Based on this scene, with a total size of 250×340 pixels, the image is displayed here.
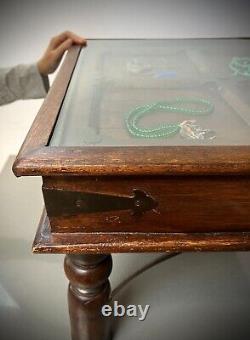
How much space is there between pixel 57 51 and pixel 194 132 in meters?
0.72

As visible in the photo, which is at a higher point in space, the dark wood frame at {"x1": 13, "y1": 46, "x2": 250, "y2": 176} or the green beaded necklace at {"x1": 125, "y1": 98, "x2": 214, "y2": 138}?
the dark wood frame at {"x1": 13, "y1": 46, "x2": 250, "y2": 176}

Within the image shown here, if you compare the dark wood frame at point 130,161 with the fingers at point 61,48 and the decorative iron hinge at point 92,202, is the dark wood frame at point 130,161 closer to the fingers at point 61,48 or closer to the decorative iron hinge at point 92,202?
the decorative iron hinge at point 92,202

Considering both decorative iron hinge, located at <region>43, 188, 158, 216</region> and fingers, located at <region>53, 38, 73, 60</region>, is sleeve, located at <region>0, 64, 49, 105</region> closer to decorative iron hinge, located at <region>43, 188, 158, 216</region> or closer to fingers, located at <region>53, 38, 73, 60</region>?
fingers, located at <region>53, 38, 73, 60</region>

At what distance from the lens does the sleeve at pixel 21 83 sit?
117 cm

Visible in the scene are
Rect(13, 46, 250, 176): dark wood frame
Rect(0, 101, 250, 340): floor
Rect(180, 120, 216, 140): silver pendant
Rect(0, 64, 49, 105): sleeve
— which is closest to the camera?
Rect(13, 46, 250, 176): dark wood frame

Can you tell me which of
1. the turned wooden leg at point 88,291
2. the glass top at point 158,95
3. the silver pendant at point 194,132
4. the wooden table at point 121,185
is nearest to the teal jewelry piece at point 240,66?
the glass top at point 158,95

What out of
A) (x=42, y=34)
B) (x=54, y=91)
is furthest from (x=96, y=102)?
(x=42, y=34)

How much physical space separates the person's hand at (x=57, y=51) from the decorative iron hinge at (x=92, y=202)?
2.47 feet

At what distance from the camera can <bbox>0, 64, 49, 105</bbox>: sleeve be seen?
3.85 feet

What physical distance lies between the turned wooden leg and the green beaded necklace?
0.23 m

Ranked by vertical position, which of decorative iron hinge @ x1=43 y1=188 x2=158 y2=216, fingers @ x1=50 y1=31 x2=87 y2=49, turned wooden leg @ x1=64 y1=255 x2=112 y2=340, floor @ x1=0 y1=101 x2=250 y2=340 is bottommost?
floor @ x1=0 y1=101 x2=250 y2=340

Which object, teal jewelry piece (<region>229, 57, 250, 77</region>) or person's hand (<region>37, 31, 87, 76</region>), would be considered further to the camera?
person's hand (<region>37, 31, 87, 76</region>)

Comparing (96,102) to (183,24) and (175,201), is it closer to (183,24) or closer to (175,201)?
(175,201)

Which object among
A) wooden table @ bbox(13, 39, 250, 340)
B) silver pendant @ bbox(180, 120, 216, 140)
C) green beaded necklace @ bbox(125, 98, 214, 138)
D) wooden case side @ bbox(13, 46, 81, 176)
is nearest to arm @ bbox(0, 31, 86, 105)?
wooden case side @ bbox(13, 46, 81, 176)
